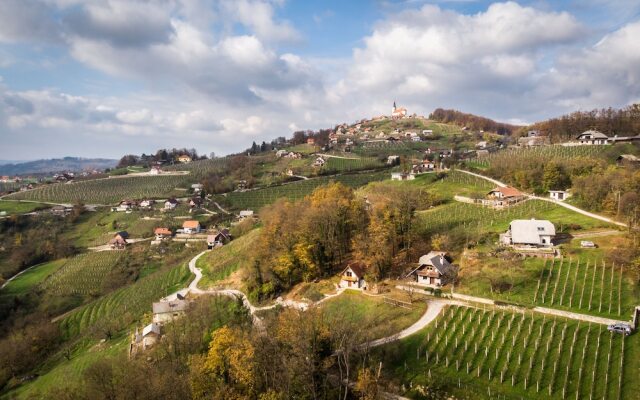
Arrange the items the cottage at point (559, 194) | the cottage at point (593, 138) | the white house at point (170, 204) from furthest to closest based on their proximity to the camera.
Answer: the white house at point (170, 204), the cottage at point (593, 138), the cottage at point (559, 194)

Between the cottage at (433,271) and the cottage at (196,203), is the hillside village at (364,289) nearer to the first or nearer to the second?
the cottage at (433,271)

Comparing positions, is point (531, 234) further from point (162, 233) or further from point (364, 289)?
point (162, 233)

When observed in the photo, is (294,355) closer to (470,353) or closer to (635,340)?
(470,353)

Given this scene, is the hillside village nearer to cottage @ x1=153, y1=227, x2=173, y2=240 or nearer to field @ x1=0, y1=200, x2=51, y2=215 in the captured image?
cottage @ x1=153, y1=227, x2=173, y2=240

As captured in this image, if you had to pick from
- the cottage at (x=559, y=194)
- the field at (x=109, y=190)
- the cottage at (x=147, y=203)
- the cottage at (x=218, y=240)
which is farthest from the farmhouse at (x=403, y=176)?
the cottage at (x=147, y=203)

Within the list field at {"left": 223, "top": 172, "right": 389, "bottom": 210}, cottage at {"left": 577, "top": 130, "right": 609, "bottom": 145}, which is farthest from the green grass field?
cottage at {"left": 577, "top": 130, "right": 609, "bottom": 145}

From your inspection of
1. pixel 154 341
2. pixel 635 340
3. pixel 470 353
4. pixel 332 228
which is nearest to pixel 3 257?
pixel 154 341
